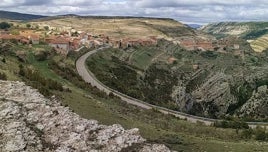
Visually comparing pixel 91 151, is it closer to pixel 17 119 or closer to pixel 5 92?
pixel 17 119

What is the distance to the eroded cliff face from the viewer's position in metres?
20.6

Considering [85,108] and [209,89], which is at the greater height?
[85,108]

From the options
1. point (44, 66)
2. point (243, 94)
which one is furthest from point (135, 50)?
point (44, 66)

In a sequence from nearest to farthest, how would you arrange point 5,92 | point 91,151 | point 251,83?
point 91,151, point 5,92, point 251,83

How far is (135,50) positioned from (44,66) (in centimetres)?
11577

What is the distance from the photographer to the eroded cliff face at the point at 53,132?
67.5 feet

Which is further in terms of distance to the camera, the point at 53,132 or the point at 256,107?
the point at 256,107

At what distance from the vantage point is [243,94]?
115000 mm

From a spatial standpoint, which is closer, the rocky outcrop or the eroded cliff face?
the eroded cliff face

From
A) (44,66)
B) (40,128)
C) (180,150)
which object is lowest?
(44,66)

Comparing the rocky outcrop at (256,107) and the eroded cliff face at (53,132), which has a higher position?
the eroded cliff face at (53,132)

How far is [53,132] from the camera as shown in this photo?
71.2ft

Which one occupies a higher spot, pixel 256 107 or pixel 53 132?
pixel 53 132

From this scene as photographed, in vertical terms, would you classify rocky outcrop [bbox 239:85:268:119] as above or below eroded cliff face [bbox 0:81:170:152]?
below
